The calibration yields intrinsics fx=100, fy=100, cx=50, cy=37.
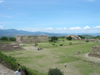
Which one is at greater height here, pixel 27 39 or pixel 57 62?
pixel 27 39

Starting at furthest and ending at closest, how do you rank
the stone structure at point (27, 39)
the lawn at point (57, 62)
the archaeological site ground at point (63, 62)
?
the stone structure at point (27, 39)
the archaeological site ground at point (63, 62)
the lawn at point (57, 62)

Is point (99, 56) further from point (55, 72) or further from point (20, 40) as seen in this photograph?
point (20, 40)

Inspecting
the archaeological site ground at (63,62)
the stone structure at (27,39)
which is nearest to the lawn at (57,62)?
the archaeological site ground at (63,62)

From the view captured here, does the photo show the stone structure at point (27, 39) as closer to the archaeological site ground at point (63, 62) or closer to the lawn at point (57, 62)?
the archaeological site ground at point (63, 62)

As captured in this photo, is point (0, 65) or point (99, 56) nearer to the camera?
point (0, 65)

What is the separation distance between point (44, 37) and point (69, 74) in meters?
62.1

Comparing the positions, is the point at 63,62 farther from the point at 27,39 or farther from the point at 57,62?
the point at 27,39

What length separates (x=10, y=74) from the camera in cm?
898

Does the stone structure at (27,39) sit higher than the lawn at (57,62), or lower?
higher

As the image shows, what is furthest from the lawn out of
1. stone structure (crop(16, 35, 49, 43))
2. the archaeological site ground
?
stone structure (crop(16, 35, 49, 43))

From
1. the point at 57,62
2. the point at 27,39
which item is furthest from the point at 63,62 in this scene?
the point at 27,39

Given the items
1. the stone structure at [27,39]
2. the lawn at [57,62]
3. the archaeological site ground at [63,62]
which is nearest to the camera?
the lawn at [57,62]

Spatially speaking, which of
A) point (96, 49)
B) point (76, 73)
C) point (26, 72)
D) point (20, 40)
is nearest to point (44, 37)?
point (20, 40)

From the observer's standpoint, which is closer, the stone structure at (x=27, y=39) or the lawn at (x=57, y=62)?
the lawn at (x=57, y=62)
